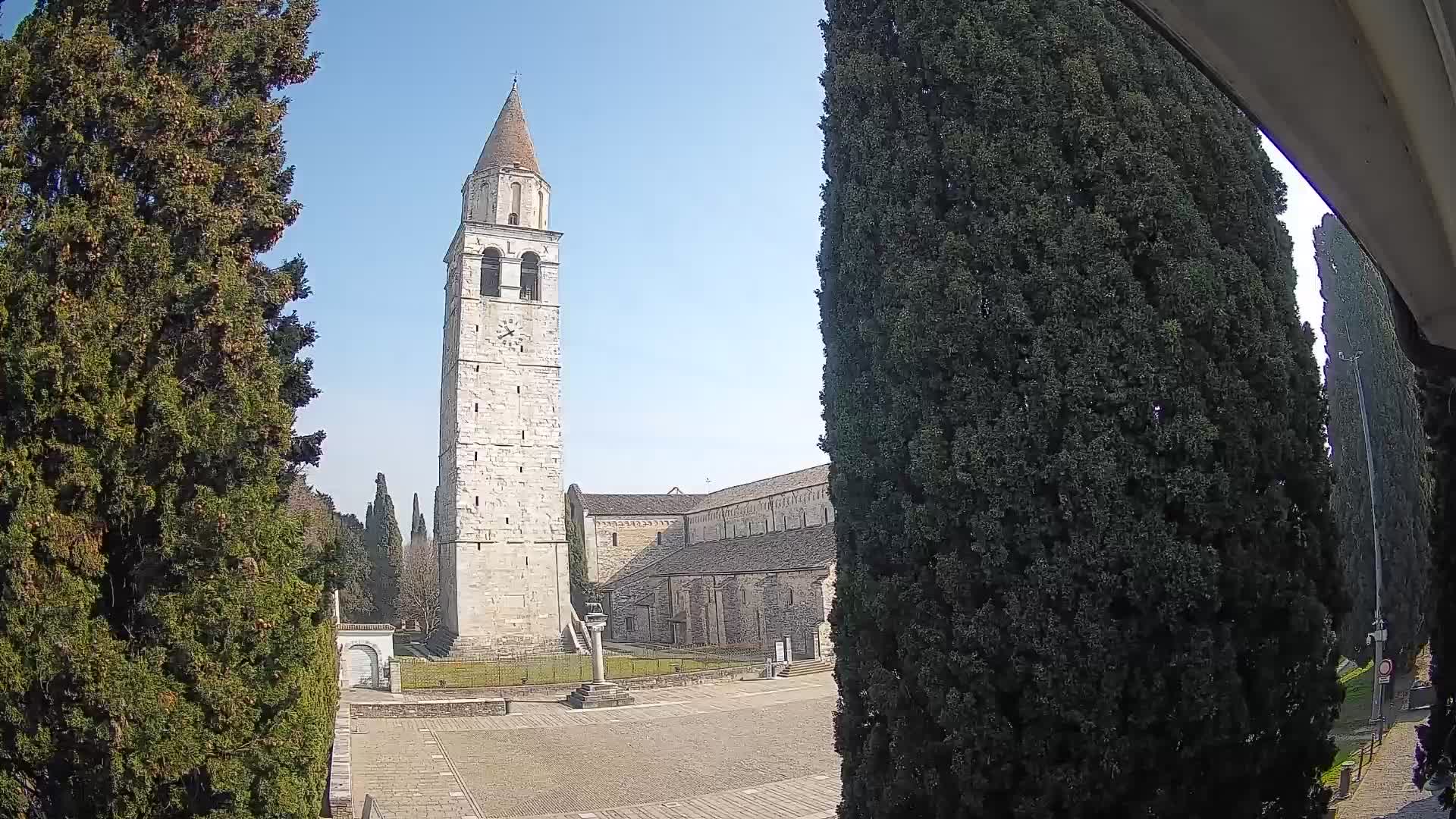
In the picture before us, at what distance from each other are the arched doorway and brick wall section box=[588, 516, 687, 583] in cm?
2151

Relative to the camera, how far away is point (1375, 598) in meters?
16.5

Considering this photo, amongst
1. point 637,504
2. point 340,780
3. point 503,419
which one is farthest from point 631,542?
point 340,780

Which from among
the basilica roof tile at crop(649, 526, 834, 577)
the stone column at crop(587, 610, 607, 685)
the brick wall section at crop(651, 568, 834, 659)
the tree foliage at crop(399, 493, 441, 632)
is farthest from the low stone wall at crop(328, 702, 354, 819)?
the tree foliage at crop(399, 493, 441, 632)

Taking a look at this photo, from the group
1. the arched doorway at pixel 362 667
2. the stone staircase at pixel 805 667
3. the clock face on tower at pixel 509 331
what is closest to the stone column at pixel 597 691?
the arched doorway at pixel 362 667

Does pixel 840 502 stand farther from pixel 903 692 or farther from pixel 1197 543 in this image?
pixel 1197 543

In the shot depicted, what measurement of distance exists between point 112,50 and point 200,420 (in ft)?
7.97

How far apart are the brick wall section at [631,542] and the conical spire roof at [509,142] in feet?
65.5

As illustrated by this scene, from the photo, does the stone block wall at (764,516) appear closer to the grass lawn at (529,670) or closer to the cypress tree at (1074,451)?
the grass lawn at (529,670)

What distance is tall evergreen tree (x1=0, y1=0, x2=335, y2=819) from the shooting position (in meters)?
4.72

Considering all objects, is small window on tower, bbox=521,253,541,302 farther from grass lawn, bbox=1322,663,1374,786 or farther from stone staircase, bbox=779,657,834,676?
grass lawn, bbox=1322,663,1374,786

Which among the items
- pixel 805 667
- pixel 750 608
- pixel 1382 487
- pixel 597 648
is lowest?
pixel 805 667

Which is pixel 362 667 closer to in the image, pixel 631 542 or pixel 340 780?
pixel 340 780

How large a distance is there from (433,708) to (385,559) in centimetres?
3022

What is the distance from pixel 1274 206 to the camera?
584 centimetres
